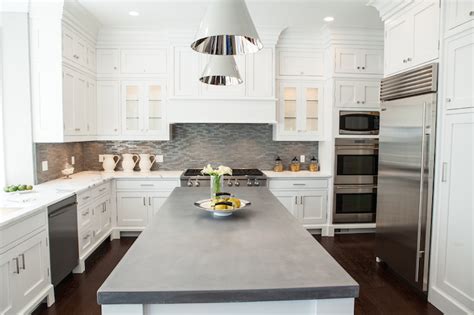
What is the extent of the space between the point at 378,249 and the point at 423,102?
1.69 meters

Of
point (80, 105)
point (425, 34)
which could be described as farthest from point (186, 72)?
point (425, 34)

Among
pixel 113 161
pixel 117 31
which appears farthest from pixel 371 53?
pixel 113 161

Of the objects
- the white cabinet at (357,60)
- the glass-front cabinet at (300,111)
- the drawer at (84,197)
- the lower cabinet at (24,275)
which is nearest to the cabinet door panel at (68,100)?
the drawer at (84,197)

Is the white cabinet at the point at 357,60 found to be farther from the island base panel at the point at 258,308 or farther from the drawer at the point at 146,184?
the island base panel at the point at 258,308

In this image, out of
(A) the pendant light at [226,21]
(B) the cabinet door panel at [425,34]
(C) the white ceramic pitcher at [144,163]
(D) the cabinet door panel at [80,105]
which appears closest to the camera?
(A) the pendant light at [226,21]

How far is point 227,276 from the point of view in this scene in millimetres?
1285

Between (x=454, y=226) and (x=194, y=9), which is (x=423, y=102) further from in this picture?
(x=194, y=9)

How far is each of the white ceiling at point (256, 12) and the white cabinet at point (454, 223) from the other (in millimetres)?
2004

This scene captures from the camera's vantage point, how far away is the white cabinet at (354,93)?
4.57m

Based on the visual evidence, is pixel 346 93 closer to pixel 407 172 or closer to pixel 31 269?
pixel 407 172

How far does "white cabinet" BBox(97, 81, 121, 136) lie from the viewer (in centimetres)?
463

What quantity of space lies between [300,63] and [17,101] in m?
3.65

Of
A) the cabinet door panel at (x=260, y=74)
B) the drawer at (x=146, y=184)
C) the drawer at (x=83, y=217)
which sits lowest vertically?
the drawer at (x=83, y=217)

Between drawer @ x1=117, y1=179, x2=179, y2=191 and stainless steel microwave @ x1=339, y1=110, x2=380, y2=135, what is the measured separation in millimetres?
2510
